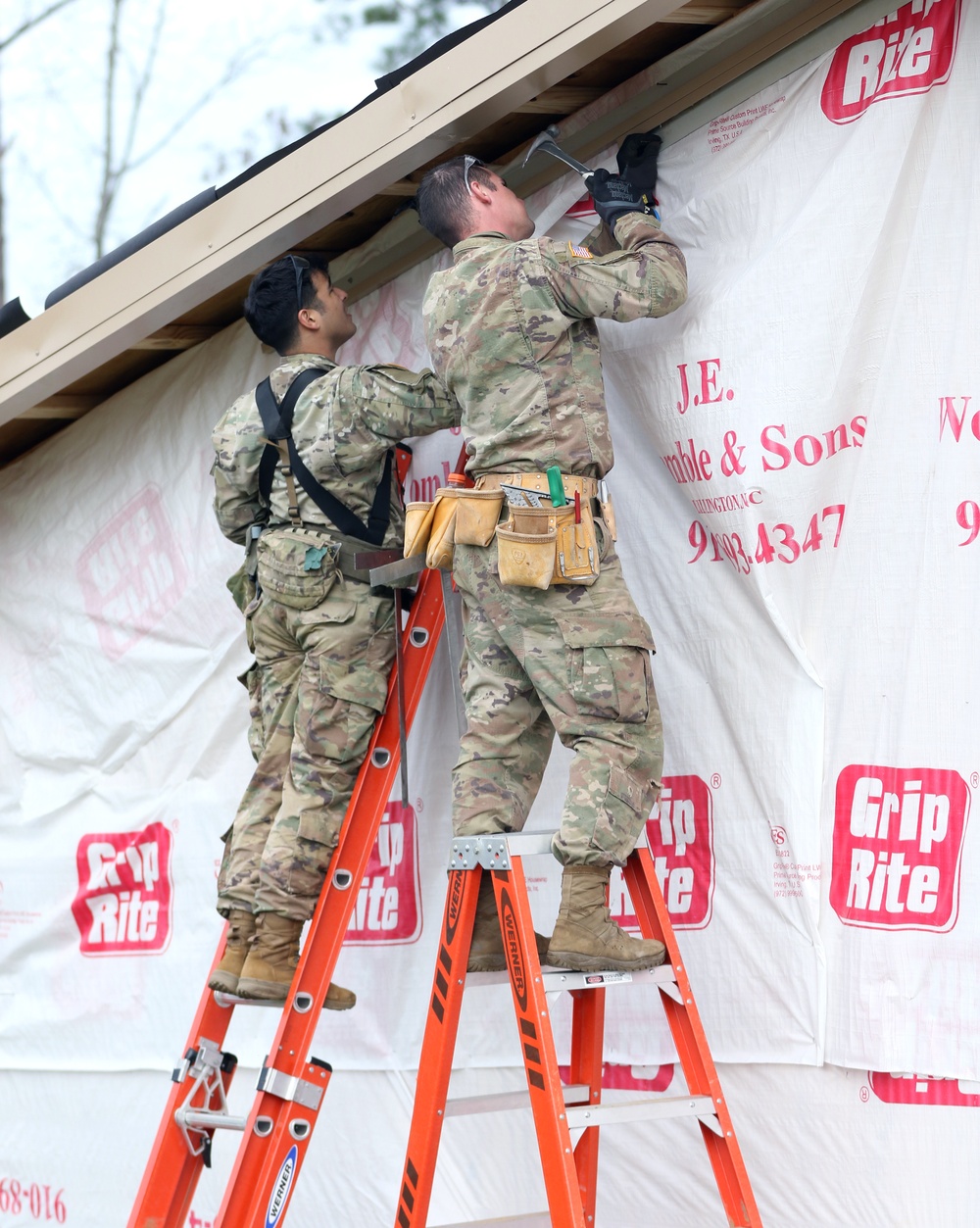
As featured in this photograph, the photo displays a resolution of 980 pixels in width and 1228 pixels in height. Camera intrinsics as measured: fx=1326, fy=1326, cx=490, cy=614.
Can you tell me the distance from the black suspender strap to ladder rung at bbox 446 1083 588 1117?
5.14 feet

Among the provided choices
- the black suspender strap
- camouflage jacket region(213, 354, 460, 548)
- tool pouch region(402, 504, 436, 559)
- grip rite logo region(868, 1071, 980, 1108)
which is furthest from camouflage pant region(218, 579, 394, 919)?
grip rite logo region(868, 1071, 980, 1108)

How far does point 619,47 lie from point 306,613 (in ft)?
5.83

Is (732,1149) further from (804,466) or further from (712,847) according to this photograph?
(804,466)

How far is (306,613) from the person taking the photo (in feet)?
12.5

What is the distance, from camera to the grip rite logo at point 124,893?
16.5 ft

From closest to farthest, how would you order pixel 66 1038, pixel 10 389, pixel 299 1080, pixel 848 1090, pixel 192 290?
pixel 848 1090, pixel 299 1080, pixel 192 290, pixel 10 389, pixel 66 1038

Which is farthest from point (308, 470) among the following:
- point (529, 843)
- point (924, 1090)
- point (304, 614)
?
point (924, 1090)

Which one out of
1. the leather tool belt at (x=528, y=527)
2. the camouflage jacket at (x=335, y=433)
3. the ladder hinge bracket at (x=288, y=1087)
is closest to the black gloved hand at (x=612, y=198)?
the camouflage jacket at (x=335, y=433)

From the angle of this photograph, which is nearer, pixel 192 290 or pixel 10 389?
pixel 192 290

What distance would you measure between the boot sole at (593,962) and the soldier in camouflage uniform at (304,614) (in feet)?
3.19

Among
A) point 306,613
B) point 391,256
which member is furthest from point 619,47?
point 306,613

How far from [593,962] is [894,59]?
7.64ft

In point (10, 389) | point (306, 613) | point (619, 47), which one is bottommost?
point (306, 613)

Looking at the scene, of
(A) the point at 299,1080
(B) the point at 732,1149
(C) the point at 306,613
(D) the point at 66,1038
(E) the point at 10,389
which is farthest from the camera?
(D) the point at 66,1038
